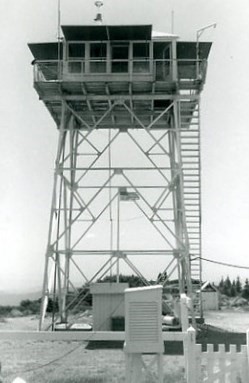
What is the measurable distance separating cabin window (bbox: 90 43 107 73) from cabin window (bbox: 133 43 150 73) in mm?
1157

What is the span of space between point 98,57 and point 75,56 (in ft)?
3.23

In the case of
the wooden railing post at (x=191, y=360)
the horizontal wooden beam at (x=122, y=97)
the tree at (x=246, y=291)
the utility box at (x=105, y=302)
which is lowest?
the wooden railing post at (x=191, y=360)

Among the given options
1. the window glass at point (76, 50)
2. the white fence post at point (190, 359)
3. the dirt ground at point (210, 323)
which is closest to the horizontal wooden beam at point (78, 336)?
the white fence post at point (190, 359)

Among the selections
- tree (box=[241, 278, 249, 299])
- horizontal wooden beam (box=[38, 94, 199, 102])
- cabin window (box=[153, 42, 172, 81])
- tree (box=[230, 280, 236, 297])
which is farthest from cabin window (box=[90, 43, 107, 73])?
tree (box=[230, 280, 236, 297])

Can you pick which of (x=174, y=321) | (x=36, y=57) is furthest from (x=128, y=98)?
(x=174, y=321)

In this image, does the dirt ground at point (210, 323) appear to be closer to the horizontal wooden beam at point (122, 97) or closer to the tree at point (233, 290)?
the horizontal wooden beam at point (122, 97)

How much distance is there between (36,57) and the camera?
22.7 meters

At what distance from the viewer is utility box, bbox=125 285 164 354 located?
29.3 feet

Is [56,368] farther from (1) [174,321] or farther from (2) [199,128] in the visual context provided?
(2) [199,128]

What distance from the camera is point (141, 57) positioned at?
2217 cm

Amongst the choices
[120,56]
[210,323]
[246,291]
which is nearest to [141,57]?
[120,56]

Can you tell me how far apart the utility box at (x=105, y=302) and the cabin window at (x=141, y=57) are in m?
8.24

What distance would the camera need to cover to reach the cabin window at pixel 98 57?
21931 mm

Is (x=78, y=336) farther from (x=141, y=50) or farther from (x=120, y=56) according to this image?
(x=141, y=50)
